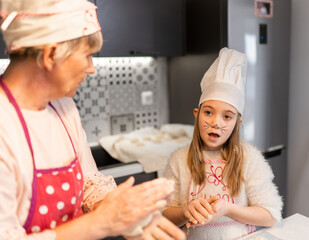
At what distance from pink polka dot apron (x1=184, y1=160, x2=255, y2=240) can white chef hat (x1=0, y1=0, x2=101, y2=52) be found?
814mm

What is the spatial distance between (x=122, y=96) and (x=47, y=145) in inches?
72.5

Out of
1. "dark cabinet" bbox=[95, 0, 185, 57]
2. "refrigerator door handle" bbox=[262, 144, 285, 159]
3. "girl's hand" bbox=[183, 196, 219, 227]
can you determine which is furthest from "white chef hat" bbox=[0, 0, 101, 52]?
"refrigerator door handle" bbox=[262, 144, 285, 159]

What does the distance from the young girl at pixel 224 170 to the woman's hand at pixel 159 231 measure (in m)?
0.43

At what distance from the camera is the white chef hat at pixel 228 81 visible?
1.25 m

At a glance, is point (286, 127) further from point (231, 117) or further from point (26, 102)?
point (26, 102)

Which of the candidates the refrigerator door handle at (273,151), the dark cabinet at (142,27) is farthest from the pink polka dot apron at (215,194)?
the refrigerator door handle at (273,151)

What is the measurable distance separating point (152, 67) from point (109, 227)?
2.17 meters

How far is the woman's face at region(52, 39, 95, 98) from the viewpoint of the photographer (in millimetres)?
762

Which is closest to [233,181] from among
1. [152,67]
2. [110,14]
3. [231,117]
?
[231,117]

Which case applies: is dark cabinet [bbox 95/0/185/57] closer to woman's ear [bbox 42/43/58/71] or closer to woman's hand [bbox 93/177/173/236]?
woman's ear [bbox 42/43/58/71]

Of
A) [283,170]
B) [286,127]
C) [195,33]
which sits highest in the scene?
[195,33]

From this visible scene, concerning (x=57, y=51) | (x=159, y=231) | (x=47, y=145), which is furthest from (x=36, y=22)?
(x=159, y=231)

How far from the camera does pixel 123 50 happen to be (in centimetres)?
227

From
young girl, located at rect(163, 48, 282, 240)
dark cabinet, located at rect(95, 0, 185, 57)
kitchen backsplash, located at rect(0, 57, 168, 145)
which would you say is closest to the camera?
young girl, located at rect(163, 48, 282, 240)
